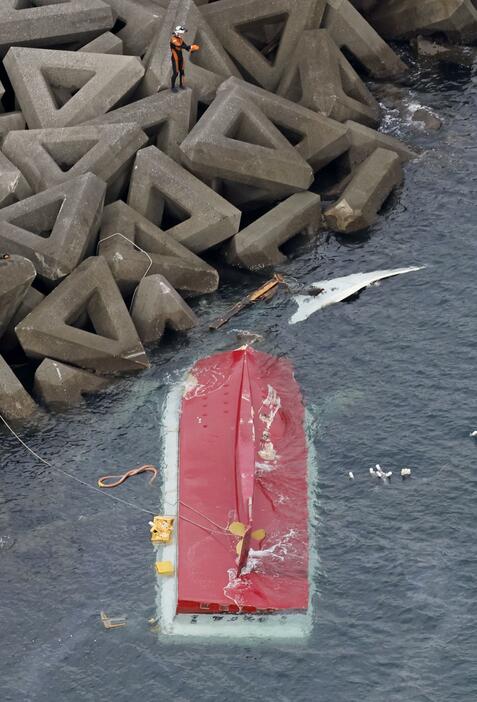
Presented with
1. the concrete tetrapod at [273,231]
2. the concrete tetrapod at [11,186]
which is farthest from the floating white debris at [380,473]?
the concrete tetrapod at [11,186]

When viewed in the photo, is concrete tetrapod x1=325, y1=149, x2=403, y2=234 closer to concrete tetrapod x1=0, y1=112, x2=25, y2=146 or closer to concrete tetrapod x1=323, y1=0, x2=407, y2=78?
concrete tetrapod x1=323, y1=0, x2=407, y2=78

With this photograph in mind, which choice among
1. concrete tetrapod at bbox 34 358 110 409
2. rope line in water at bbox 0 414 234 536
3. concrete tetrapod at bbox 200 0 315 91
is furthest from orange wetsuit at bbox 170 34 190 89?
rope line in water at bbox 0 414 234 536

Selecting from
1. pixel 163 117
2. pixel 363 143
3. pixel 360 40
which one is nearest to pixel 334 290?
pixel 363 143

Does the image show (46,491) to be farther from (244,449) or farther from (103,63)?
(103,63)

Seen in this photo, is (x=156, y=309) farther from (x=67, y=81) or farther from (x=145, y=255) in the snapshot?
(x=67, y=81)

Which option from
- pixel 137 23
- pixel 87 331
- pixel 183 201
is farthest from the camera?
pixel 137 23

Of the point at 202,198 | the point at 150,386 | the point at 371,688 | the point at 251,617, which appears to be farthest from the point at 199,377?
the point at 371,688
